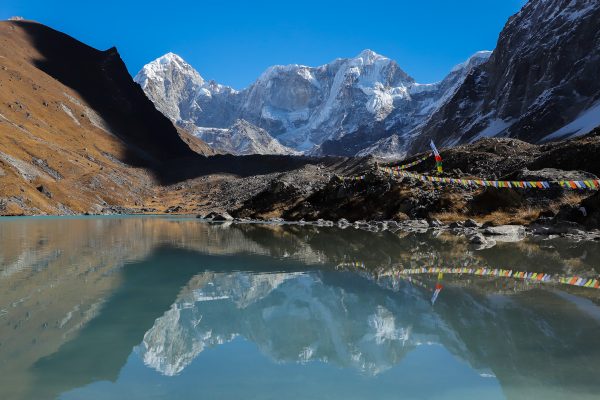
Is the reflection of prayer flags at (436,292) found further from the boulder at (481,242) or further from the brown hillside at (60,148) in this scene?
the brown hillside at (60,148)

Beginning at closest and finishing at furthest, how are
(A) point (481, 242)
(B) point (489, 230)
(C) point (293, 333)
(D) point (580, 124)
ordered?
(C) point (293, 333), (A) point (481, 242), (B) point (489, 230), (D) point (580, 124)

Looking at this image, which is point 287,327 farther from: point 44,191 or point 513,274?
point 44,191

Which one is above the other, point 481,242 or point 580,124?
point 580,124

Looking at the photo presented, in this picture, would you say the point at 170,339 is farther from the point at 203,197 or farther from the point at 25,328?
the point at 203,197

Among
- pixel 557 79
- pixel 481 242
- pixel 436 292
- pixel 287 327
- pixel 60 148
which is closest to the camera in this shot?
pixel 287 327

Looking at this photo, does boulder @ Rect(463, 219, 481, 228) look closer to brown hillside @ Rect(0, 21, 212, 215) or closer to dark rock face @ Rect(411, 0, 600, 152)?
brown hillside @ Rect(0, 21, 212, 215)

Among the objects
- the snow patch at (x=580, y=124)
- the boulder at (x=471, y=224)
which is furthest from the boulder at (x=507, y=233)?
the snow patch at (x=580, y=124)

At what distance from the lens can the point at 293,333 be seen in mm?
12523

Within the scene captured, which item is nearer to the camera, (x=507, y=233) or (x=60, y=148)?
(x=507, y=233)

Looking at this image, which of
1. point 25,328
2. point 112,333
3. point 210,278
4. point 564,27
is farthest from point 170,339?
point 564,27

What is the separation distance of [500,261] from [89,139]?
163344 millimetres

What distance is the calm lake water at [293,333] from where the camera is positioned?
900 centimetres

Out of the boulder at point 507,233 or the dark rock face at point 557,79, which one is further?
the dark rock face at point 557,79

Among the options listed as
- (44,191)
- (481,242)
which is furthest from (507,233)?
(44,191)
